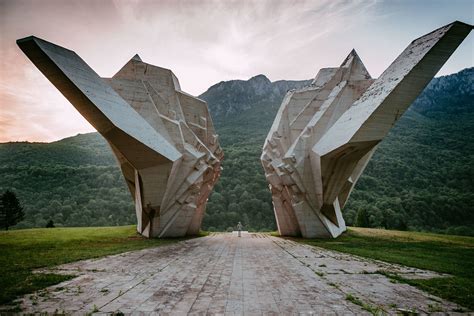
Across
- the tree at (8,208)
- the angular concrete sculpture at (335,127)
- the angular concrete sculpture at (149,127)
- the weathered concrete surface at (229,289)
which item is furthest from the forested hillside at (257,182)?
the weathered concrete surface at (229,289)

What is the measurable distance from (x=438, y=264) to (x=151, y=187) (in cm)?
1314

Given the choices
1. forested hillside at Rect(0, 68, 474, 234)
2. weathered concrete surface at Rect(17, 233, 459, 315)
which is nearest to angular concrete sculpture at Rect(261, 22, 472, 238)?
weathered concrete surface at Rect(17, 233, 459, 315)

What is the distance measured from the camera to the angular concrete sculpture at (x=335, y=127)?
12156 mm

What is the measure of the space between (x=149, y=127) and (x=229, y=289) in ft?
37.9

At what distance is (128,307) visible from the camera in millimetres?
4414

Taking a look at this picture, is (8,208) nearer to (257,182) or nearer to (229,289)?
(229,289)

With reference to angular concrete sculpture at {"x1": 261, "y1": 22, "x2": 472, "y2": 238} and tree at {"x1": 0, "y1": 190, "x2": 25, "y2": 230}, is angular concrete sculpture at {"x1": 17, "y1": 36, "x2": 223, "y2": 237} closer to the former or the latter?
angular concrete sculpture at {"x1": 261, "y1": 22, "x2": 472, "y2": 238}

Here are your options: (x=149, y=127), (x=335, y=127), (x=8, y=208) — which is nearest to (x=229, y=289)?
(x=149, y=127)

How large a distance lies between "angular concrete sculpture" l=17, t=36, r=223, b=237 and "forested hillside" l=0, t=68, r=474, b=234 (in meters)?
19.5

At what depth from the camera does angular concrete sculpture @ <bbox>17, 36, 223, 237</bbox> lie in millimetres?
11383

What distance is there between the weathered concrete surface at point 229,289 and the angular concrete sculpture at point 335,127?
6.85 meters

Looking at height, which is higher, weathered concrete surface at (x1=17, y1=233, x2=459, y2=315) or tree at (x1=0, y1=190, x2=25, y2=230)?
tree at (x1=0, y1=190, x2=25, y2=230)

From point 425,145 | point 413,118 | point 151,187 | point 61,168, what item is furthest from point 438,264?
point 413,118

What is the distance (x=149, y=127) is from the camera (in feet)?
51.1
